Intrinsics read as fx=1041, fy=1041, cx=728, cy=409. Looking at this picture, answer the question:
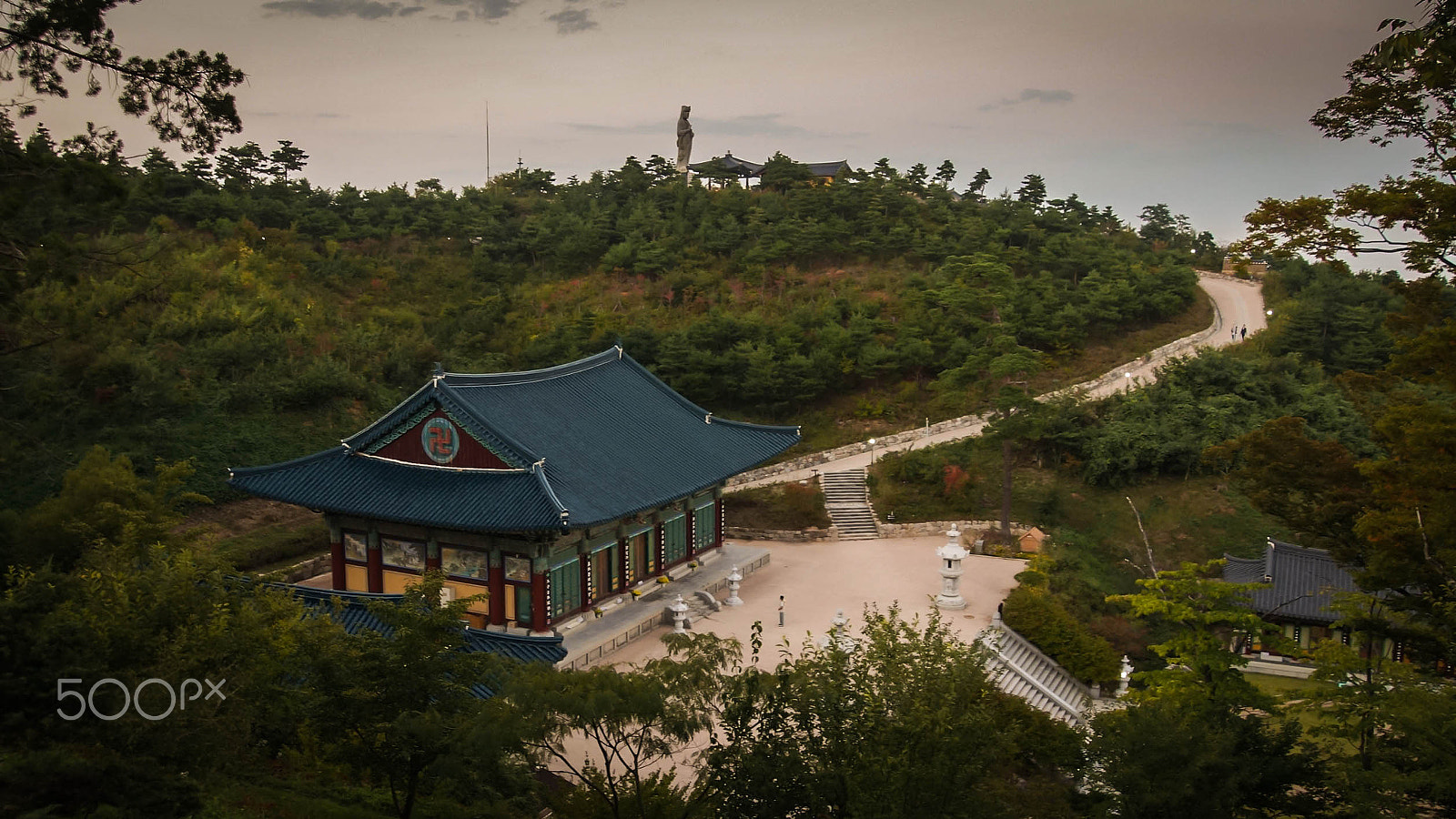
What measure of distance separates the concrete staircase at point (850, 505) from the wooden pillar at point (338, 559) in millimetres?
15707

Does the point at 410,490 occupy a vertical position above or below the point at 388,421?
below

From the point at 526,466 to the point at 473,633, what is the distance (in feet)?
16.4

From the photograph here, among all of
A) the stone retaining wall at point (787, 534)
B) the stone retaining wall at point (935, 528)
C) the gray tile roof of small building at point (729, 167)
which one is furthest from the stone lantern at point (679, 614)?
the gray tile roof of small building at point (729, 167)

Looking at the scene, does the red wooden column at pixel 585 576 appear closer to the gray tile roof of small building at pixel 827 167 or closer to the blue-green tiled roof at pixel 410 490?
the blue-green tiled roof at pixel 410 490

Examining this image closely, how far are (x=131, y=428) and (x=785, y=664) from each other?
27027 mm

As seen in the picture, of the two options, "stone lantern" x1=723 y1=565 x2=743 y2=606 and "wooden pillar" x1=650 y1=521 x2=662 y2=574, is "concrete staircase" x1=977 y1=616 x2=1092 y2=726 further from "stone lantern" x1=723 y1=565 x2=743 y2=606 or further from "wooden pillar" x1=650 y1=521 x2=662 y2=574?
"wooden pillar" x1=650 y1=521 x2=662 y2=574

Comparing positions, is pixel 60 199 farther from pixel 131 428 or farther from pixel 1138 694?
pixel 131 428

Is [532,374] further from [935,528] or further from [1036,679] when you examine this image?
[935,528]

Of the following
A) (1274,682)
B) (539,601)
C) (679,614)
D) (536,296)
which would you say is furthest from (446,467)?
(536,296)

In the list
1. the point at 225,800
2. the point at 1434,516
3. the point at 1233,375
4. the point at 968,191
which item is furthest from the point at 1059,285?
the point at 225,800

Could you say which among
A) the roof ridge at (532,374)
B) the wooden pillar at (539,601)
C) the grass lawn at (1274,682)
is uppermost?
the roof ridge at (532,374)

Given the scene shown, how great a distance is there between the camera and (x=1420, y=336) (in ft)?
47.5

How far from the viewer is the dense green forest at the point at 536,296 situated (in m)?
33.8

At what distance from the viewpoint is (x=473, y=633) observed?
61.3 feet
